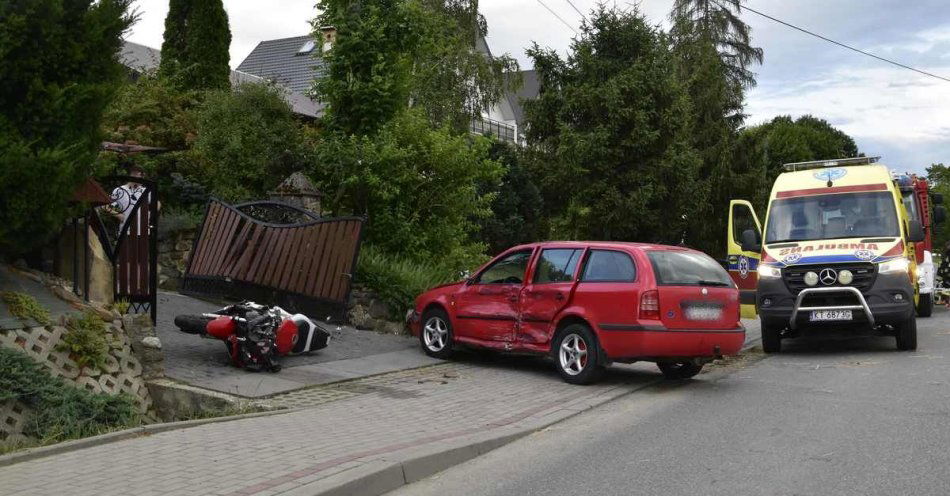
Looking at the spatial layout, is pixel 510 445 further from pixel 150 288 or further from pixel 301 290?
pixel 301 290

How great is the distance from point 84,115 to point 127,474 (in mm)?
3510

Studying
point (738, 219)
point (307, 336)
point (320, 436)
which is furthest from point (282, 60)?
point (320, 436)

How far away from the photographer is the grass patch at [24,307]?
795cm

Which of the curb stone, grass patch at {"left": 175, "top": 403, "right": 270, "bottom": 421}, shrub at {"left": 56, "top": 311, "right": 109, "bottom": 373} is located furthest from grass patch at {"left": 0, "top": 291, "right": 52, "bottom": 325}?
the curb stone

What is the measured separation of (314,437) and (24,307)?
2.99 meters

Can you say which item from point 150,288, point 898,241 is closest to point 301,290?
point 150,288

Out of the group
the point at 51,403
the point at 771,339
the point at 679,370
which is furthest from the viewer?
the point at 771,339

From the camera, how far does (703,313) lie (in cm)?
1005

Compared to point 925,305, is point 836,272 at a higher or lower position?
higher

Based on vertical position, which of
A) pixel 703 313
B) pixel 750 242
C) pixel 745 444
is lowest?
pixel 745 444

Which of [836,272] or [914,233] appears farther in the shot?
[914,233]

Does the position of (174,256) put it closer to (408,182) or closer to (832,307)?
(408,182)

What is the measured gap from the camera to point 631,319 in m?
9.75

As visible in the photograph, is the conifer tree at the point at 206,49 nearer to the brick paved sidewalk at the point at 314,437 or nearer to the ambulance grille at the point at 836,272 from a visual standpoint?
the ambulance grille at the point at 836,272
